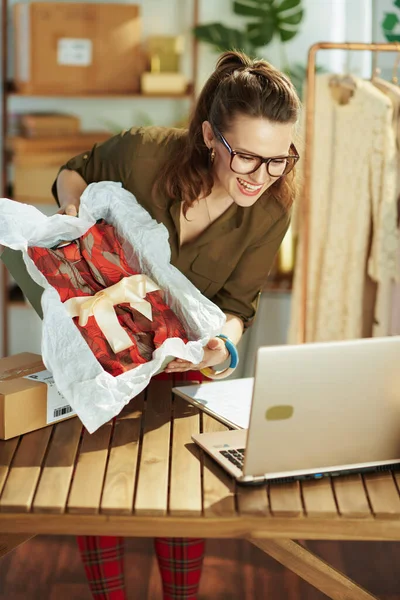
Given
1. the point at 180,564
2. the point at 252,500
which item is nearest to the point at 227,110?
the point at 252,500

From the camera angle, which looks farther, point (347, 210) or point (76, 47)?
point (76, 47)

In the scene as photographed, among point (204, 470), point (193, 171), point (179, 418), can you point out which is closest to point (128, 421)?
point (179, 418)

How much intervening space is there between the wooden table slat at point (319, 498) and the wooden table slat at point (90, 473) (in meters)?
0.36

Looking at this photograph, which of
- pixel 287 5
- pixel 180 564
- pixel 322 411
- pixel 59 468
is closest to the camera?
pixel 322 411

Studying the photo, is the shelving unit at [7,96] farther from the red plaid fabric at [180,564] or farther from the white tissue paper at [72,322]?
the red plaid fabric at [180,564]

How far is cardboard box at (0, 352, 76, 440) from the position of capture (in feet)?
5.34

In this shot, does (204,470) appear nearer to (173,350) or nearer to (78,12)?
(173,350)

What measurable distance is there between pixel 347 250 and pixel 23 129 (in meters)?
1.69

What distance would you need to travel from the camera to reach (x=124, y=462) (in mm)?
1564

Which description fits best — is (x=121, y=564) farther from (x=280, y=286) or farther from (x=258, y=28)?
(x=258, y=28)

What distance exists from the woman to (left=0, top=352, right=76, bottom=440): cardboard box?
0.25m

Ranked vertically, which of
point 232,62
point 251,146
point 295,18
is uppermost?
point 295,18

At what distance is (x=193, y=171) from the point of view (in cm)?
204

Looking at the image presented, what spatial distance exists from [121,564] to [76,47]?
2524 mm
